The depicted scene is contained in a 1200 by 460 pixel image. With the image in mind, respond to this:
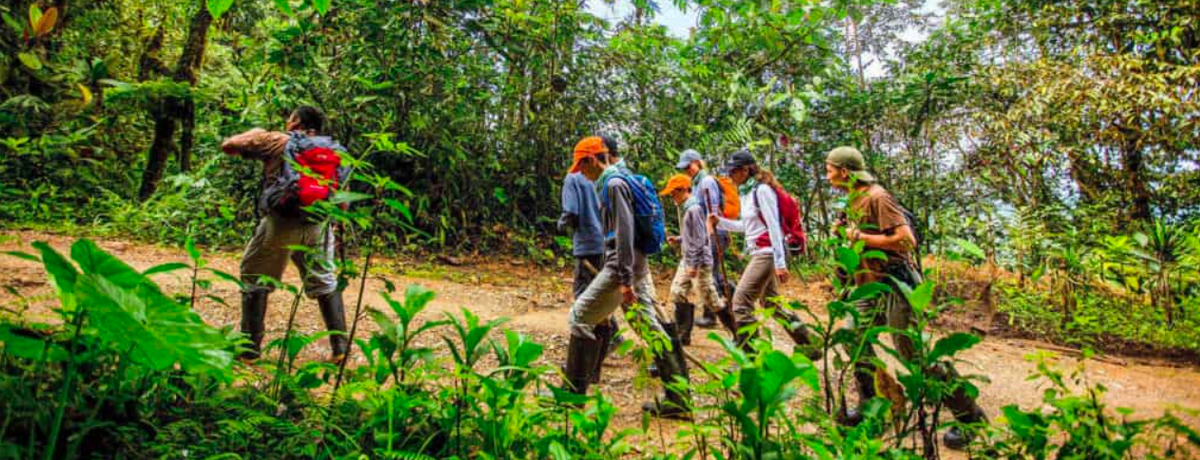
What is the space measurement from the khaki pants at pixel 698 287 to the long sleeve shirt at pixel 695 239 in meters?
0.08

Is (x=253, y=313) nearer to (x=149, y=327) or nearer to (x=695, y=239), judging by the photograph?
(x=149, y=327)

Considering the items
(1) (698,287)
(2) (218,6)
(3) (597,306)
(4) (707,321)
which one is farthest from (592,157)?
(4) (707,321)

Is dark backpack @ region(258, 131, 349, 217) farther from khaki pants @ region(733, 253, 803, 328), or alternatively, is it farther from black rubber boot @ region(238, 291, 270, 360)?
khaki pants @ region(733, 253, 803, 328)

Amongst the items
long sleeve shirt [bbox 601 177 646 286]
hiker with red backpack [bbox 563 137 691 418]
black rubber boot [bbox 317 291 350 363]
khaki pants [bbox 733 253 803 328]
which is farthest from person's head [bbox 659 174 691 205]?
black rubber boot [bbox 317 291 350 363]

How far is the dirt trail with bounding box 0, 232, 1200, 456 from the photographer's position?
5.01 m

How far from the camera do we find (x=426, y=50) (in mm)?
8680

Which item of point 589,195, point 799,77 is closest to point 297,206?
point 589,195

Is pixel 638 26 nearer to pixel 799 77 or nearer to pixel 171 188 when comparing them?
pixel 799 77

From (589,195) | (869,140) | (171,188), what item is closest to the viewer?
(589,195)

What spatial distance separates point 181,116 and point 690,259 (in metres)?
9.28

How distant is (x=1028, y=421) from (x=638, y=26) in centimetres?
996

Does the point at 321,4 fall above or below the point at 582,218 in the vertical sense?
above

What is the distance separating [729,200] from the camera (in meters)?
5.89

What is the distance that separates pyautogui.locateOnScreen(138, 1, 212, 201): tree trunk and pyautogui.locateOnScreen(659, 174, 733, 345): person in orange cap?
8.18 m
